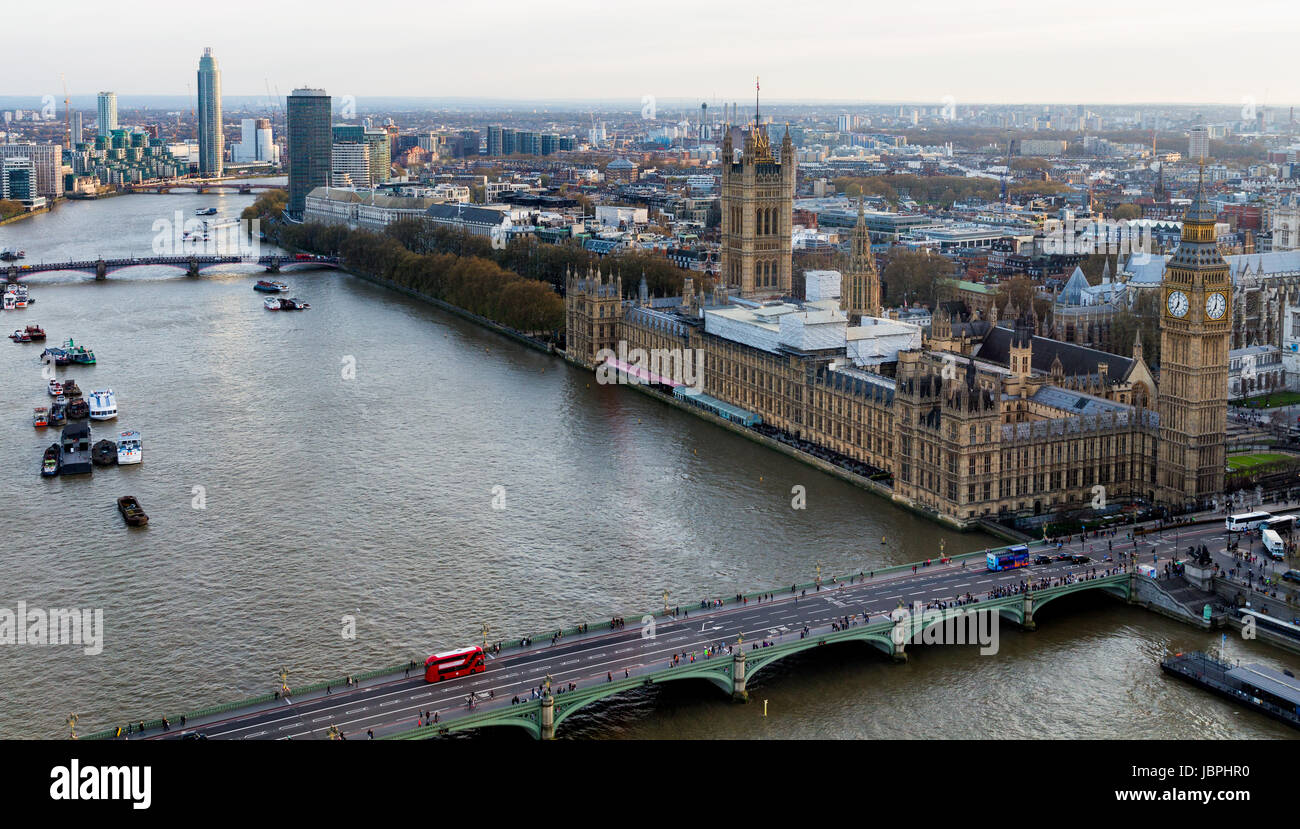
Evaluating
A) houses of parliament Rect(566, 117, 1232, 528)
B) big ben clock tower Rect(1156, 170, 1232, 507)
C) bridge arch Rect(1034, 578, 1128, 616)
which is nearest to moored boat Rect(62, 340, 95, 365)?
houses of parliament Rect(566, 117, 1232, 528)

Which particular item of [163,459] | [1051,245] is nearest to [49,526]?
[163,459]

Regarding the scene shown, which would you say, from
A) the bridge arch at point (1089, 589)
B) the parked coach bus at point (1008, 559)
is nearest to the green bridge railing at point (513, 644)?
the parked coach bus at point (1008, 559)

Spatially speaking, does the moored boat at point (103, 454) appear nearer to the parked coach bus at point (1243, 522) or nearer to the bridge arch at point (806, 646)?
the bridge arch at point (806, 646)

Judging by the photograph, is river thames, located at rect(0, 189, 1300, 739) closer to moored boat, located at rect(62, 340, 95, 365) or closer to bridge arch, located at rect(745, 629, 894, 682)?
bridge arch, located at rect(745, 629, 894, 682)

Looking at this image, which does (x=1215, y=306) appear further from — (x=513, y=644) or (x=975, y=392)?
(x=513, y=644)

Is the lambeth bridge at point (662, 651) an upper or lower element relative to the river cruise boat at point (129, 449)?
lower

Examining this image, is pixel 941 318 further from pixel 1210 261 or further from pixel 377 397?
pixel 377 397
